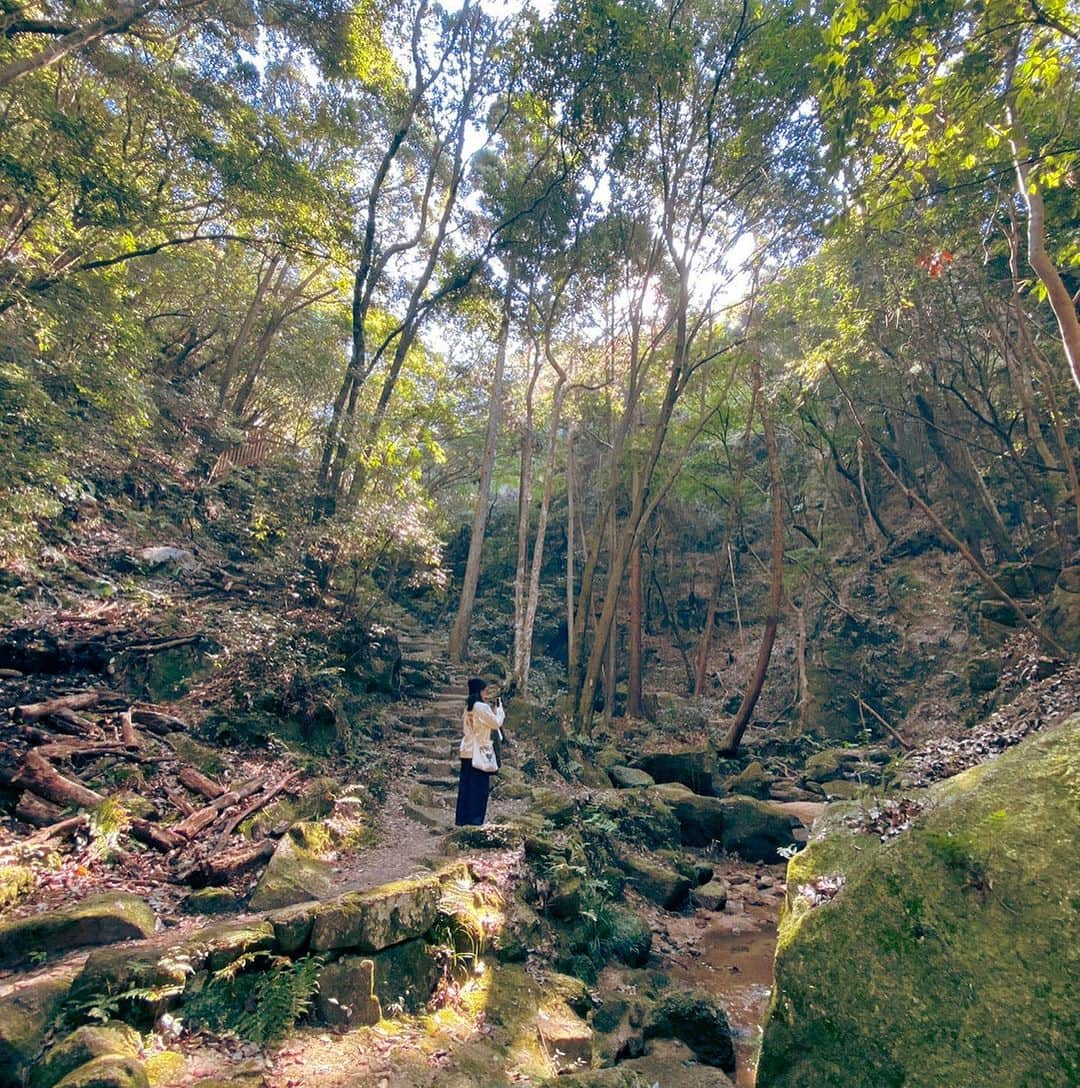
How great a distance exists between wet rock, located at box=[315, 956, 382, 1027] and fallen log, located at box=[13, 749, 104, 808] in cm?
259

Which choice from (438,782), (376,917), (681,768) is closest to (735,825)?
(681,768)

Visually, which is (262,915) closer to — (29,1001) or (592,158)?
(29,1001)

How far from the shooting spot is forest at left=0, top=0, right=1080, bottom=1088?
3082mm

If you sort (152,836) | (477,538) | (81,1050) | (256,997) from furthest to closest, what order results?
(477,538) → (152,836) → (256,997) → (81,1050)

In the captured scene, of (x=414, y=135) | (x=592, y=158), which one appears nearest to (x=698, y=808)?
(x=592, y=158)

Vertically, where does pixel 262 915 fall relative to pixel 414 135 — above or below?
below

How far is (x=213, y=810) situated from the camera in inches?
207

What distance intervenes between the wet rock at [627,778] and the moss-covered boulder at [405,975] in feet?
20.4

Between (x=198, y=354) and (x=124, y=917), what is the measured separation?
17.9 meters

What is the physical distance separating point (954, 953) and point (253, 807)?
5313mm

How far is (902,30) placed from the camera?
4141 millimetres

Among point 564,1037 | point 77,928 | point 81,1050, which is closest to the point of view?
point 81,1050

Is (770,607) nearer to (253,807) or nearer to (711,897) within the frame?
(711,897)

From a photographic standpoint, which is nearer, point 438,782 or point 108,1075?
point 108,1075
